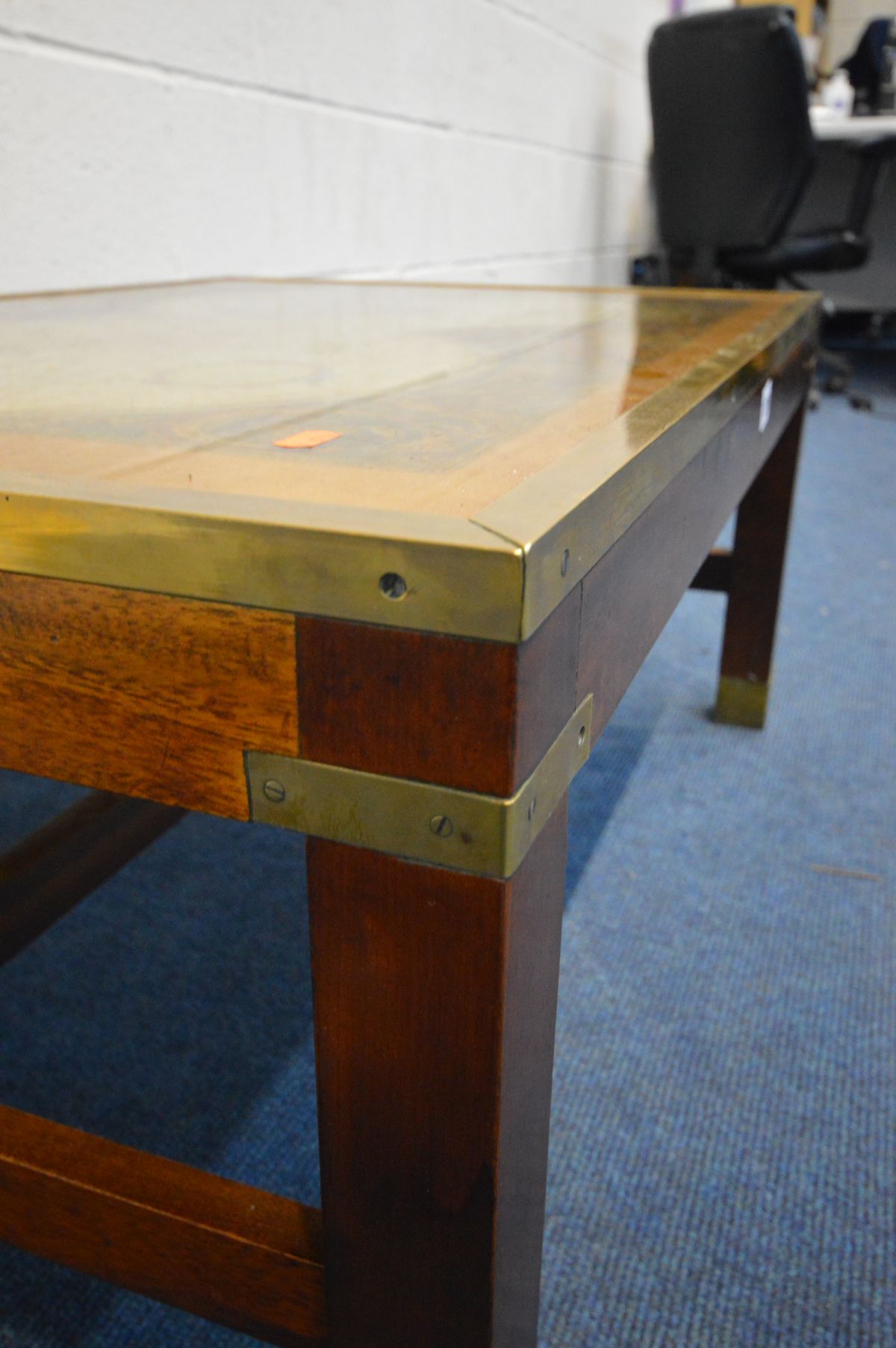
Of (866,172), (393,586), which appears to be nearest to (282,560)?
(393,586)

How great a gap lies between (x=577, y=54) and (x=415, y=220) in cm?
102

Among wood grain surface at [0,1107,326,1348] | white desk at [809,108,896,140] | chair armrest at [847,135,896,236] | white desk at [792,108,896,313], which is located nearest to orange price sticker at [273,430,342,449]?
wood grain surface at [0,1107,326,1348]

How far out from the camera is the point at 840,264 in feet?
10.3

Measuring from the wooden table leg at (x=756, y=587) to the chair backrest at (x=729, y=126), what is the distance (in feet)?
6.09

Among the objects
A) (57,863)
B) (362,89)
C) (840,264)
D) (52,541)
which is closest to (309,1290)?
(52,541)

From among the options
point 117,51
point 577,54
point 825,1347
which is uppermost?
point 577,54

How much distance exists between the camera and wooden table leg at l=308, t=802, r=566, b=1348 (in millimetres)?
334

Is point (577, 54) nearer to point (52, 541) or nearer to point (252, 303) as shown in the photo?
point (252, 303)

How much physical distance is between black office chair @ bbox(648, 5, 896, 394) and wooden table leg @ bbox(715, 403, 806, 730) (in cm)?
186

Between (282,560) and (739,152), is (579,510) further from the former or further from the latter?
(739,152)

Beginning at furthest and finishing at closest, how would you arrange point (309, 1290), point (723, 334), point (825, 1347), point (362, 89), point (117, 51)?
point (362, 89) → point (117, 51) → point (723, 334) → point (825, 1347) → point (309, 1290)

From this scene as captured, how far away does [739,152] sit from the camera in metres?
2.82

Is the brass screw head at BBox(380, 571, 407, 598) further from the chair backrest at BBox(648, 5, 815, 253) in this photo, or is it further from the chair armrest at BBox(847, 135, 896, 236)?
the chair armrest at BBox(847, 135, 896, 236)

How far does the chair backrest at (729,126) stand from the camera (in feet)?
8.57
